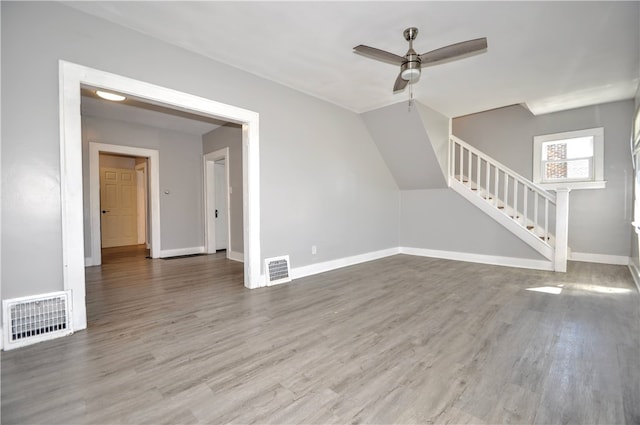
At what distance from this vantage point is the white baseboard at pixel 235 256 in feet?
17.8

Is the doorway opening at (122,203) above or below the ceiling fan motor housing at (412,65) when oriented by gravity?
below

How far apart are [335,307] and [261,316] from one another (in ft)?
2.51

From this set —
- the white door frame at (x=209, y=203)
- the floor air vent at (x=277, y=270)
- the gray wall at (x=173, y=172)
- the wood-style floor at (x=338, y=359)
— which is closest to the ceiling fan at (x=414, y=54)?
the wood-style floor at (x=338, y=359)

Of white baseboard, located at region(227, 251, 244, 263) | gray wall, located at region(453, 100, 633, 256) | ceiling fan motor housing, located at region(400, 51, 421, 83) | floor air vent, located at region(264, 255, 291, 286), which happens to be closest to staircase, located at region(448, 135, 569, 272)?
gray wall, located at region(453, 100, 633, 256)

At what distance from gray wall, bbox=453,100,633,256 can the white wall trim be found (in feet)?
19.3

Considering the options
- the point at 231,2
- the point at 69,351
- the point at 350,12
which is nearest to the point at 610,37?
the point at 350,12

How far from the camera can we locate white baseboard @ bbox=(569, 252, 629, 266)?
4.89 meters

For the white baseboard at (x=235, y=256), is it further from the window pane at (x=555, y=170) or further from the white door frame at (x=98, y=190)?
the window pane at (x=555, y=170)

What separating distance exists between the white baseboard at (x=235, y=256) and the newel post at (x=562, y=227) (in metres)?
5.28

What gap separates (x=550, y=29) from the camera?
2.69 metres

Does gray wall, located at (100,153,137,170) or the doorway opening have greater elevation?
gray wall, located at (100,153,137,170)

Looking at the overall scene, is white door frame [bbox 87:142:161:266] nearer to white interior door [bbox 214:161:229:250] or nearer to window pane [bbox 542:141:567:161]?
white interior door [bbox 214:161:229:250]

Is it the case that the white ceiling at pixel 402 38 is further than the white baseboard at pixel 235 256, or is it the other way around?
the white baseboard at pixel 235 256

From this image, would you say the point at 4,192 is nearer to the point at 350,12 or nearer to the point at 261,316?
the point at 261,316
